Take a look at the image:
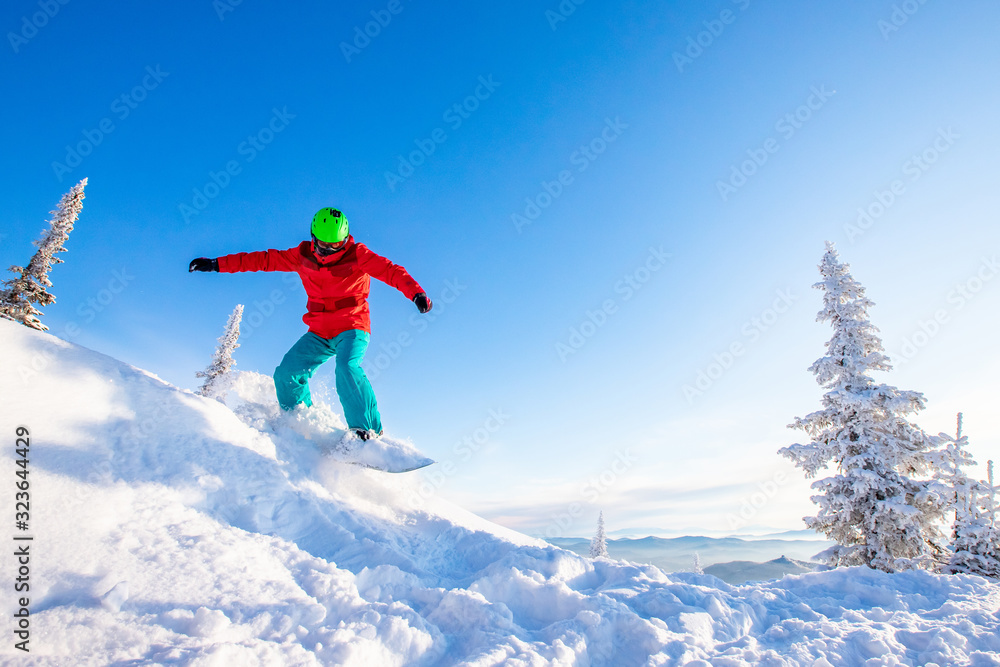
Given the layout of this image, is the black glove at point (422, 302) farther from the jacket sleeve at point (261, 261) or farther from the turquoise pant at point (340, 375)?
the jacket sleeve at point (261, 261)

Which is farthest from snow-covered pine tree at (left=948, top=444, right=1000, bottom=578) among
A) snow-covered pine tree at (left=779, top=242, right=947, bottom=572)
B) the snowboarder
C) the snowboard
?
the snowboarder

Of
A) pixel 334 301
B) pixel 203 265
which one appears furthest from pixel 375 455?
pixel 203 265

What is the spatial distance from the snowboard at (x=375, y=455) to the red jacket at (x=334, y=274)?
1515 mm

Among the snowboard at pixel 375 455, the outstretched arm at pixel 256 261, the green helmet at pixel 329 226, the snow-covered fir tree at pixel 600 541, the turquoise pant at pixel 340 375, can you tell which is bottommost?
the snow-covered fir tree at pixel 600 541

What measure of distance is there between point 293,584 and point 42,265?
70.6 feet

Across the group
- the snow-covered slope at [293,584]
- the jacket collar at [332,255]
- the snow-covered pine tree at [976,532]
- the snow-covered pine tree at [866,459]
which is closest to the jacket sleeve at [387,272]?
the jacket collar at [332,255]

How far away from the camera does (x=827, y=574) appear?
372 cm

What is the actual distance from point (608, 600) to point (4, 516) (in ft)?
11.6

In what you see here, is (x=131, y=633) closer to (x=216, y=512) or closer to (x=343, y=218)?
(x=216, y=512)

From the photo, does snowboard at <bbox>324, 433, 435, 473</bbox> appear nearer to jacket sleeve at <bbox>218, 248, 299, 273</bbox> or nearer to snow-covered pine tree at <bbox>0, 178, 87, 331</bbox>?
jacket sleeve at <bbox>218, 248, 299, 273</bbox>

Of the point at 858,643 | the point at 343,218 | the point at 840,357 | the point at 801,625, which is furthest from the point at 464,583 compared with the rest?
the point at 840,357

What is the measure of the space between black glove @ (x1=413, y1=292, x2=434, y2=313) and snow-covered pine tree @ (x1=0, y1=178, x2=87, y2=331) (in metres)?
18.9

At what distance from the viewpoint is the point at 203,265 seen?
5668 millimetres

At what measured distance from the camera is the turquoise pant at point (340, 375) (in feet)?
17.9
